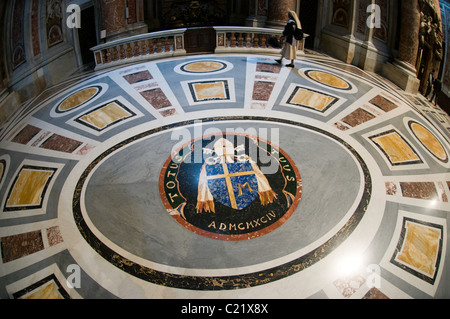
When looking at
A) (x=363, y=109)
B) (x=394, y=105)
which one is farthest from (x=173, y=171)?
(x=394, y=105)

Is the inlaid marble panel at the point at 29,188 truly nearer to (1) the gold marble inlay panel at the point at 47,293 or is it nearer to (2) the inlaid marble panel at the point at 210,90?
(1) the gold marble inlay panel at the point at 47,293

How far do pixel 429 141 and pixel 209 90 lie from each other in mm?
5209

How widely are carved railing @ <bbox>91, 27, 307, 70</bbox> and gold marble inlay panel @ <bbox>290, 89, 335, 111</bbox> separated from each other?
2735 millimetres

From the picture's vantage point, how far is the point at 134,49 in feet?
36.2

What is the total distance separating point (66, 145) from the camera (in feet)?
23.3

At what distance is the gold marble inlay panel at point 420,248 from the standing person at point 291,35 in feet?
21.2

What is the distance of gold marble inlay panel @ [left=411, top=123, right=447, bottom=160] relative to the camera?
728cm

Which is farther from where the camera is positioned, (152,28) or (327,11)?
(152,28)

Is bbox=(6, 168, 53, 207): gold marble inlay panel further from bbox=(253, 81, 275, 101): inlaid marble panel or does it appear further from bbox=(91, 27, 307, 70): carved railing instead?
bbox=(91, 27, 307, 70): carved railing

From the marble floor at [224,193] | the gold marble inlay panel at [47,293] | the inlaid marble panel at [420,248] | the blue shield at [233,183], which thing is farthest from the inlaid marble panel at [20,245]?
the inlaid marble panel at [420,248]

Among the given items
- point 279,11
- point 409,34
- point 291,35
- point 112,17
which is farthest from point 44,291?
point 279,11
